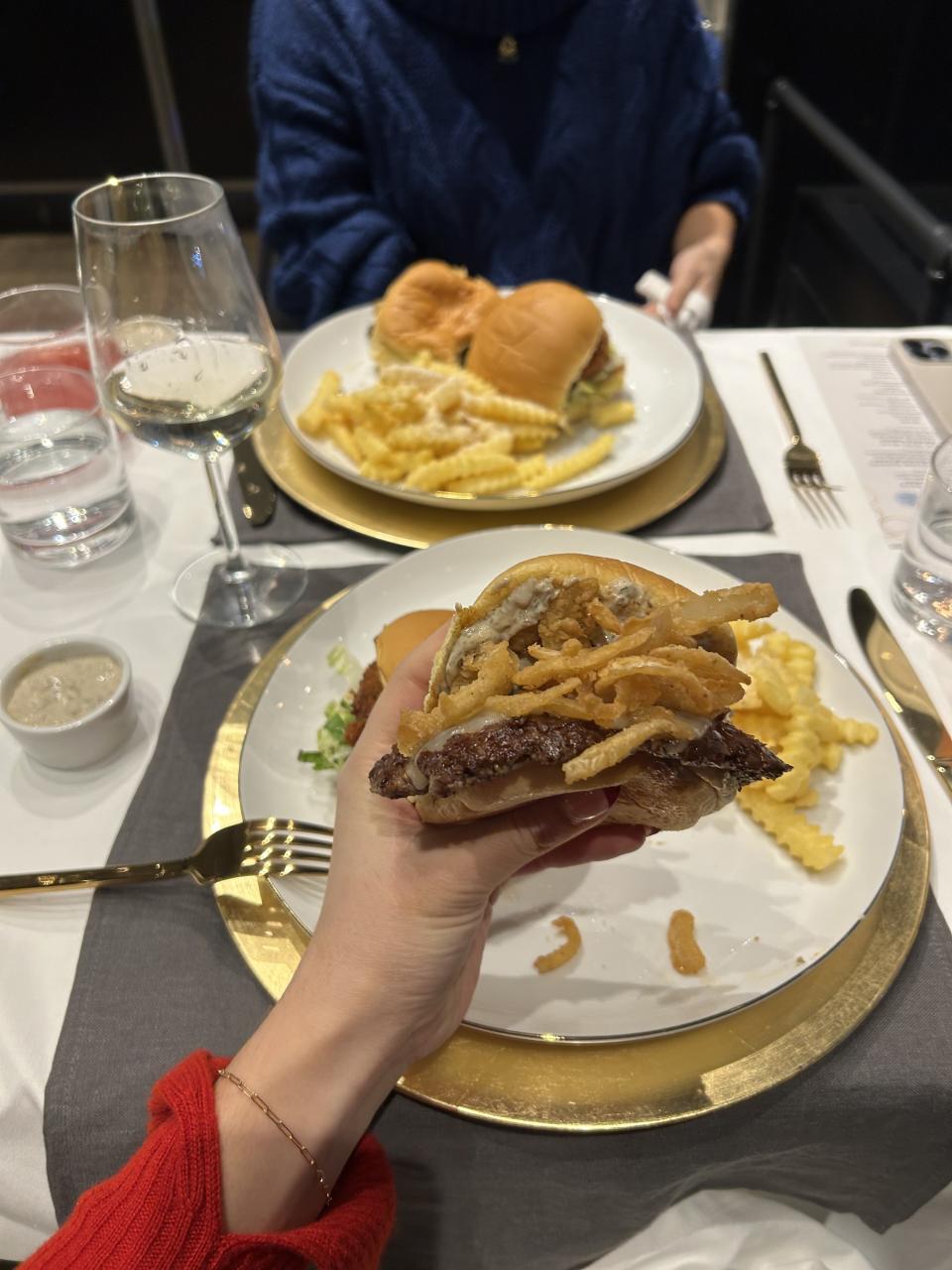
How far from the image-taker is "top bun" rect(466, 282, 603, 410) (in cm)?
221

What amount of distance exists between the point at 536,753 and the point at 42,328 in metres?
2.03

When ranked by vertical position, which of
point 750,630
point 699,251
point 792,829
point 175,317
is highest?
point 175,317

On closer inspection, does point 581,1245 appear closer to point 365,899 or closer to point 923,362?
point 365,899

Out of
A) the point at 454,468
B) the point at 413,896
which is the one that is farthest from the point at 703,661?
the point at 454,468

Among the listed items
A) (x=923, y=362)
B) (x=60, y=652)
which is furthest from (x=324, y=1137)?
(x=923, y=362)

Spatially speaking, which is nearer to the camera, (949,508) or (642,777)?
(642,777)

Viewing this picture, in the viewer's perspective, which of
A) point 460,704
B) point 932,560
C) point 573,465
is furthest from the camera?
point 573,465

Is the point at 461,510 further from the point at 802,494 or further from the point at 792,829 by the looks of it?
the point at 792,829

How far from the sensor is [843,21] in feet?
16.2

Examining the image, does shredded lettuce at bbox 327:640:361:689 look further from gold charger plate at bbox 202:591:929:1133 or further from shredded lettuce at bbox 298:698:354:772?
gold charger plate at bbox 202:591:929:1133

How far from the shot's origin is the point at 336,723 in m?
1.48

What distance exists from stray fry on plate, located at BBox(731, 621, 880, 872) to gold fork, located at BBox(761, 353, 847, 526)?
562mm

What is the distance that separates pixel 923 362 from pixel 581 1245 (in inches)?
90.8

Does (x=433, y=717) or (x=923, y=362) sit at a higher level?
(x=433, y=717)
